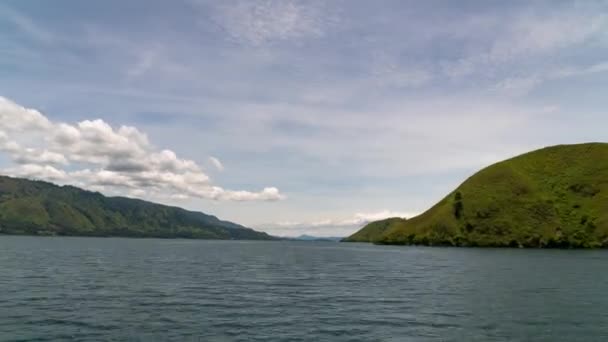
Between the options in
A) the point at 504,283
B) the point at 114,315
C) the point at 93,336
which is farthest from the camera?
the point at 504,283

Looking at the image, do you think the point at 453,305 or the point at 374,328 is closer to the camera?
the point at 374,328

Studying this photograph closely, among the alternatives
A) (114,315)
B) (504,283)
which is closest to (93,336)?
(114,315)

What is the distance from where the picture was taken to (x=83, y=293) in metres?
59.4

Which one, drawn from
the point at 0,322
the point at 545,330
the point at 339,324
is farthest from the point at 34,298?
the point at 545,330

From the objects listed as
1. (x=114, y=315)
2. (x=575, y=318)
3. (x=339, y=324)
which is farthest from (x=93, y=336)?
(x=575, y=318)

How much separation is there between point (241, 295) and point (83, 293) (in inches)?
808

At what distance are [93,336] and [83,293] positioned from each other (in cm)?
2587

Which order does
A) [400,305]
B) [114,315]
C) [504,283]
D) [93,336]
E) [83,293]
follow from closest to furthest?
[93,336] < [114,315] < [400,305] < [83,293] < [504,283]

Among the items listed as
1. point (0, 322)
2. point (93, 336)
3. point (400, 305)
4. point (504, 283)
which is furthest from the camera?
point (504, 283)

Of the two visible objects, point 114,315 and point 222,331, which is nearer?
point 222,331

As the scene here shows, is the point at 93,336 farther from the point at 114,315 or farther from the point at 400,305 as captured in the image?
the point at 400,305

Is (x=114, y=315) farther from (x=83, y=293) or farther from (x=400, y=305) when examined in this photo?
(x=400, y=305)

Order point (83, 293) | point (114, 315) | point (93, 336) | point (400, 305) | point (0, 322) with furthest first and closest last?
point (83, 293) < point (400, 305) < point (114, 315) < point (0, 322) < point (93, 336)

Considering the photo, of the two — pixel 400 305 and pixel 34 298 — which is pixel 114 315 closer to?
pixel 34 298
